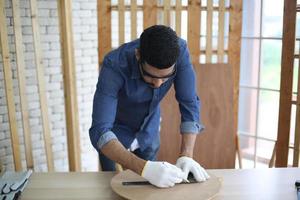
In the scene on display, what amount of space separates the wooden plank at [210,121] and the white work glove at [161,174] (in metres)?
1.14

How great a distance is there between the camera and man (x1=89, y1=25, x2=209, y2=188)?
1401 mm

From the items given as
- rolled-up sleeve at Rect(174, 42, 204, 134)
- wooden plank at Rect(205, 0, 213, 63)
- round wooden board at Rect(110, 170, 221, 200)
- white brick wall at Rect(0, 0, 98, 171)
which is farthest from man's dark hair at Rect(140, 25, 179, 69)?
white brick wall at Rect(0, 0, 98, 171)

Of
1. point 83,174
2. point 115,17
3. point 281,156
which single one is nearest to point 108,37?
point 115,17

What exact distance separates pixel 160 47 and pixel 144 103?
54 centimetres

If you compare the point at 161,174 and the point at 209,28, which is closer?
the point at 161,174

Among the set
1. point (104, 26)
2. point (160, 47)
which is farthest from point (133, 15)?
point (160, 47)

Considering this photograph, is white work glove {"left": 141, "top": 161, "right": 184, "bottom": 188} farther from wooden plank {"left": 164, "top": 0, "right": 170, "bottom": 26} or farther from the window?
the window

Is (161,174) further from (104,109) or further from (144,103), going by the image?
(144,103)

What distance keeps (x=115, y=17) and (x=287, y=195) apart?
2.21 meters

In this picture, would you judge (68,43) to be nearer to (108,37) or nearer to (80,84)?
(108,37)

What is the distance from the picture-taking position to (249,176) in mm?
1639

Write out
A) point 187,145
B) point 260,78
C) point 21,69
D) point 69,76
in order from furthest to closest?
point 260,78 → point 69,76 → point 21,69 → point 187,145

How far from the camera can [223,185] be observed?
1.54m

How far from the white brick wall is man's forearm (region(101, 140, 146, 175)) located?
1586mm
